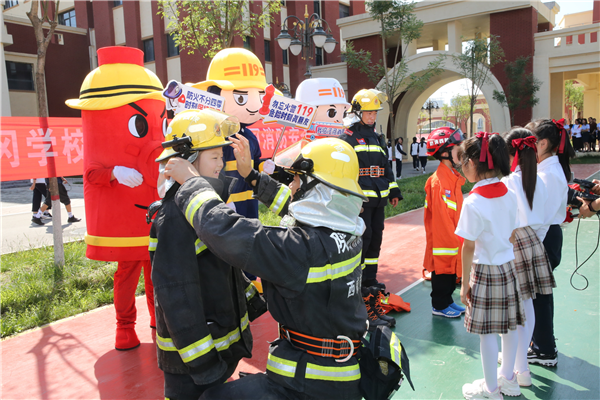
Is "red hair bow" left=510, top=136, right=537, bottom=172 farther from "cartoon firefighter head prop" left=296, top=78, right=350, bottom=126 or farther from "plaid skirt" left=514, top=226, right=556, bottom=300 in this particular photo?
"cartoon firefighter head prop" left=296, top=78, right=350, bottom=126

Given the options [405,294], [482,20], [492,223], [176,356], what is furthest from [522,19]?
[176,356]

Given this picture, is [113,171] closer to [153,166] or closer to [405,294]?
[153,166]

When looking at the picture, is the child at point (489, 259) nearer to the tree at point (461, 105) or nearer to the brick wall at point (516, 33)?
the brick wall at point (516, 33)

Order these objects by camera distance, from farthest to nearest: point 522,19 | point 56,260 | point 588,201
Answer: point 522,19, point 56,260, point 588,201

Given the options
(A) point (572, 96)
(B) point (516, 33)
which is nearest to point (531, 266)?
(B) point (516, 33)

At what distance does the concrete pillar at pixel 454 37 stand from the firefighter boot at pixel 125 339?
21.4 metres

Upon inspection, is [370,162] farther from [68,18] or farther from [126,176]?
[68,18]

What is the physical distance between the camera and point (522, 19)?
20.1 meters

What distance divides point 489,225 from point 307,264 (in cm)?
153

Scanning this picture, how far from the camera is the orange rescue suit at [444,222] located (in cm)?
402

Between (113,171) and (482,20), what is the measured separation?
2310 centimetres

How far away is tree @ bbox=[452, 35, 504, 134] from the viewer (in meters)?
17.9

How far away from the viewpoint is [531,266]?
305cm

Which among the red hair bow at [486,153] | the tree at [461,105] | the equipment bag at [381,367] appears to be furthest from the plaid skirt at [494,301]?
the tree at [461,105]
